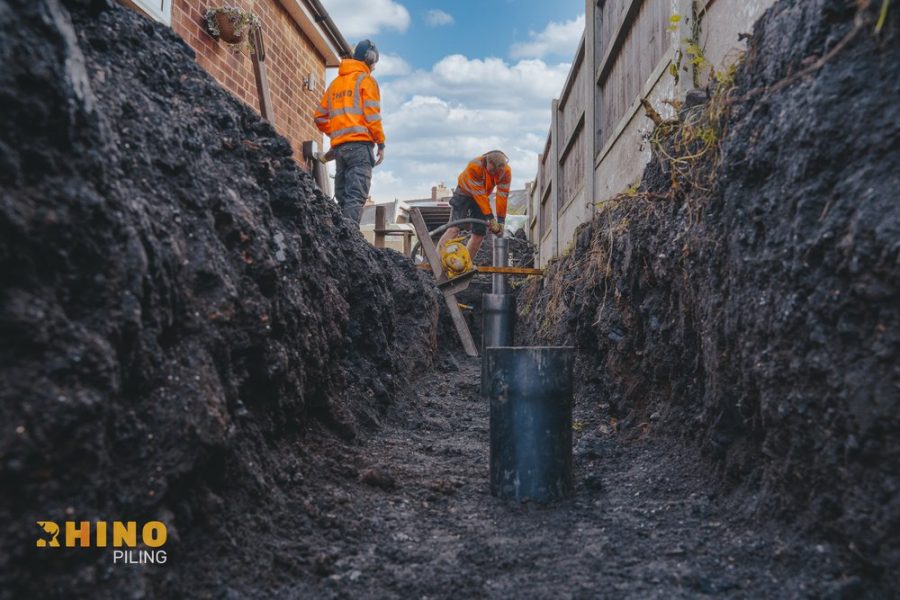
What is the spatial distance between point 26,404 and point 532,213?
13051mm


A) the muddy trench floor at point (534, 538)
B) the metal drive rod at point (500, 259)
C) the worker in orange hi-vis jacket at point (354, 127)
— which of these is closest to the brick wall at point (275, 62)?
the worker in orange hi-vis jacket at point (354, 127)

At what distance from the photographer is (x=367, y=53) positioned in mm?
6801

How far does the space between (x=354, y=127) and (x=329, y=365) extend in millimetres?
3665

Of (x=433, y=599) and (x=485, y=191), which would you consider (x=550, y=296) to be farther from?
(x=433, y=599)

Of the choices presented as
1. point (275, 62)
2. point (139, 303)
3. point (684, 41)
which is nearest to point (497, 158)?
point (275, 62)

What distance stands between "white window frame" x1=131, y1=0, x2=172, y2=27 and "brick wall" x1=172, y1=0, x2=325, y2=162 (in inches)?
4.5

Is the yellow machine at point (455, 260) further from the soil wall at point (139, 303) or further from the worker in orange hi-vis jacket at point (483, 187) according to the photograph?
the soil wall at point (139, 303)

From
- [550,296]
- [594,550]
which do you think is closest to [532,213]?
[550,296]

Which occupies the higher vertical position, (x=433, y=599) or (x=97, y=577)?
(x=97, y=577)

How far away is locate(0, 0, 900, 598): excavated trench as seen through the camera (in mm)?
1451

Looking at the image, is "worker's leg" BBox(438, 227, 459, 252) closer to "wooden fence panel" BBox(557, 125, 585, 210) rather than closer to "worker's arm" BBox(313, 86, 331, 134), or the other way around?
"wooden fence panel" BBox(557, 125, 585, 210)

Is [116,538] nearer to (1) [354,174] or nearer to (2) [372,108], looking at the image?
(1) [354,174]

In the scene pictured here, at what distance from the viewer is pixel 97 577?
4.75 feet

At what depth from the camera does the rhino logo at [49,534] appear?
1.30 metres
